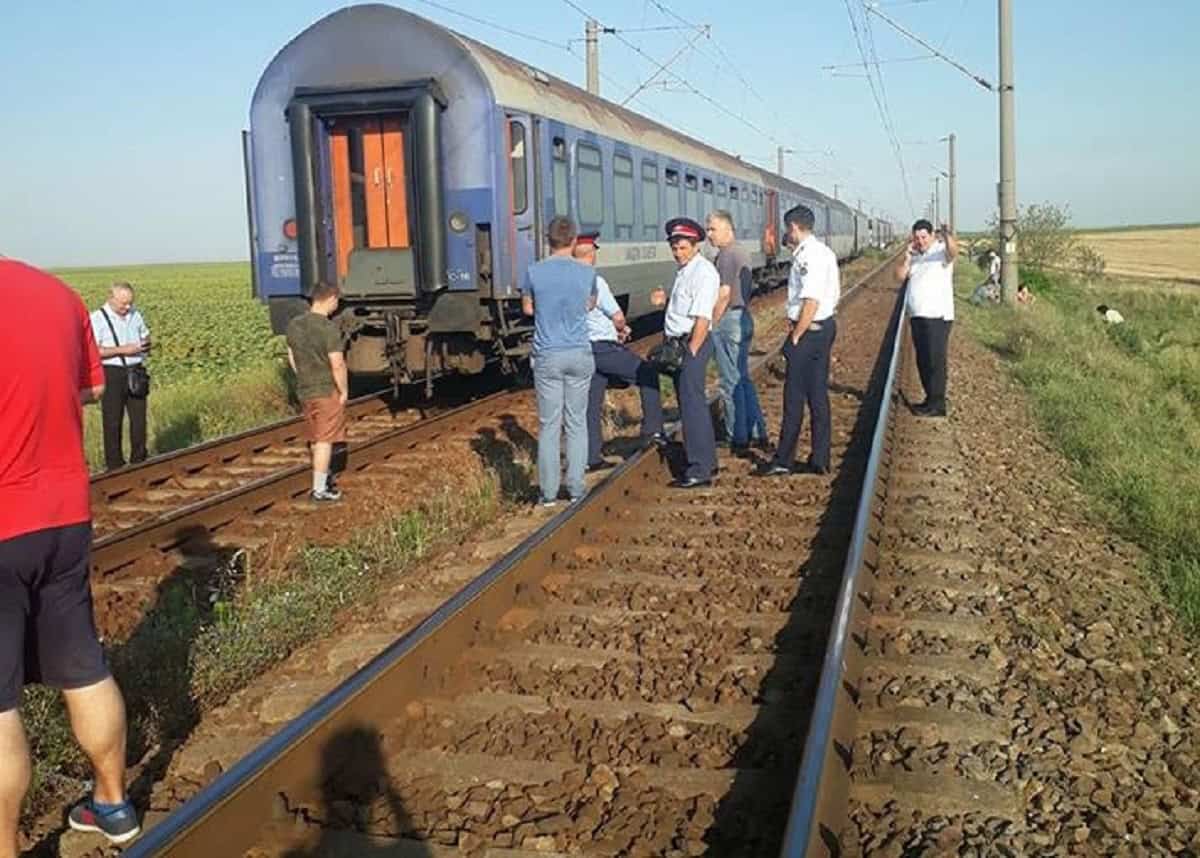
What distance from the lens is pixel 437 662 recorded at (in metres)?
4.75

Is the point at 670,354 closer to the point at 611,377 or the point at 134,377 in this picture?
the point at 611,377

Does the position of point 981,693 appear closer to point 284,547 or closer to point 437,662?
point 437,662

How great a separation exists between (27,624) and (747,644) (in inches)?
112

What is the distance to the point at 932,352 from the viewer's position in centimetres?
1106

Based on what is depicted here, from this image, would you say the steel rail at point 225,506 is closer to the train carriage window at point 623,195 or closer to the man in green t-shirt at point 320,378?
the man in green t-shirt at point 320,378

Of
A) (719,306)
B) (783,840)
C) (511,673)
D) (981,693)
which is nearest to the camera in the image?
(783,840)

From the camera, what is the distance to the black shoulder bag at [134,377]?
1028 centimetres

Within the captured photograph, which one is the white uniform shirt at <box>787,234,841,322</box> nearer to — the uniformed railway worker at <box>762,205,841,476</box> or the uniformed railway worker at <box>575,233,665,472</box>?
the uniformed railway worker at <box>762,205,841,476</box>

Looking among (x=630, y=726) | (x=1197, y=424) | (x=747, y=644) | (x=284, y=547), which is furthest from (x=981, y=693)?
(x=1197, y=424)

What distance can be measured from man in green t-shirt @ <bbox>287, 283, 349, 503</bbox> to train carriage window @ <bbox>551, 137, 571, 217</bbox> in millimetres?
4349

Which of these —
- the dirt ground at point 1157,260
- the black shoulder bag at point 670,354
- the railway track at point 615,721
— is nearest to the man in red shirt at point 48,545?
the railway track at point 615,721

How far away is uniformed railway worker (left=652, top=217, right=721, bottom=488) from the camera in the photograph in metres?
8.21

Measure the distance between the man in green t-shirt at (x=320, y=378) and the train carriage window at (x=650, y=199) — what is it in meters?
8.43

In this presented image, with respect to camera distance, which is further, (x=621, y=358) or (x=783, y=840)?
(x=621, y=358)
